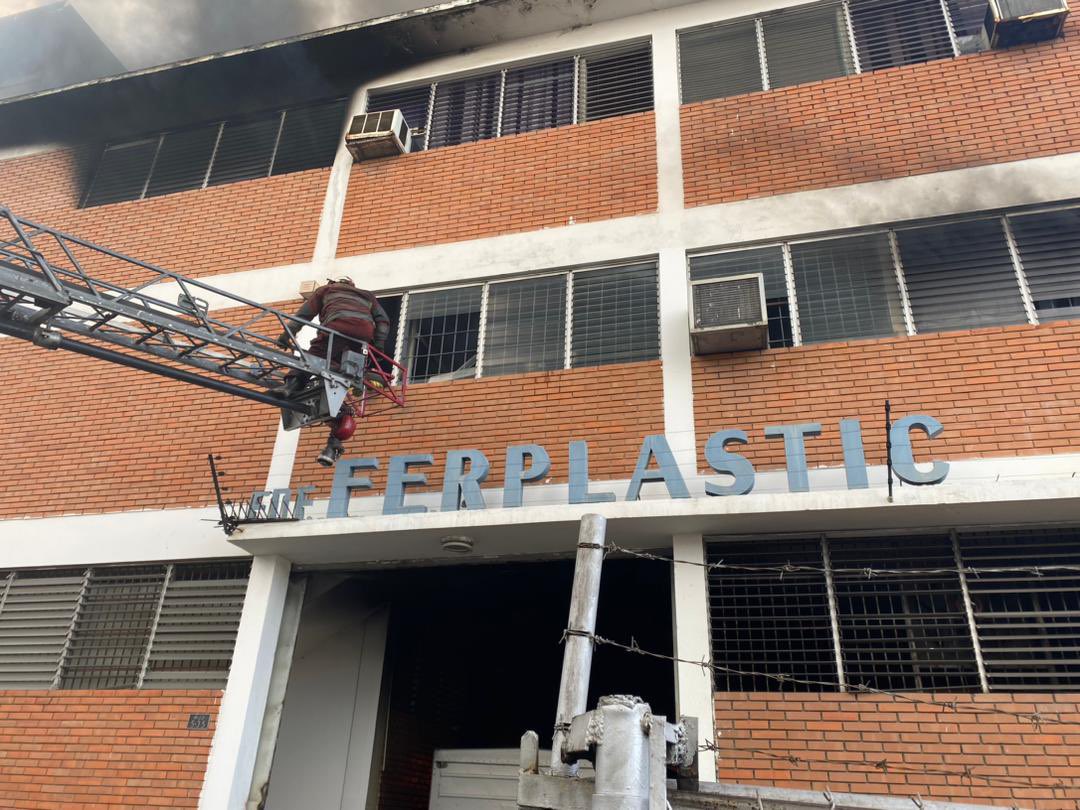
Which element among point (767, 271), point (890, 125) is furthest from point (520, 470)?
point (890, 125)

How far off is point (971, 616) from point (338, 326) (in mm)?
6172

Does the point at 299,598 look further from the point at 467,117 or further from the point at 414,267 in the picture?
the point at 467,117

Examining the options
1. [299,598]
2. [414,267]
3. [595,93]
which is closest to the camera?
[299,598]

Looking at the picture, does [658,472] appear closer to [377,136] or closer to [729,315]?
[729,315]

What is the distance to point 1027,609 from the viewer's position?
656 cm

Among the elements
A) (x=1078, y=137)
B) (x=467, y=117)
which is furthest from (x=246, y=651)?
(x=1078, y=137)

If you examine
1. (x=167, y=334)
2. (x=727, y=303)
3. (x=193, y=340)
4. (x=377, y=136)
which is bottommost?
(x=167, y=334)

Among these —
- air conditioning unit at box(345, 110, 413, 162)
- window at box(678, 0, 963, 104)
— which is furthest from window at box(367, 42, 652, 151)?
window at box(678, 0, 963, 104)

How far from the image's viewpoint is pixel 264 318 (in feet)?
32.6

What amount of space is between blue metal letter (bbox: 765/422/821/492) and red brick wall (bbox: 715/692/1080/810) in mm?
1674

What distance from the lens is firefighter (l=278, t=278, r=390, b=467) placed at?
8.34 m

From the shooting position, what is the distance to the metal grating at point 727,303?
784 cm

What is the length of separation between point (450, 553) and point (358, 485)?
3.65 ft

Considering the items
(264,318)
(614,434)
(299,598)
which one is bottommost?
(299,598)
